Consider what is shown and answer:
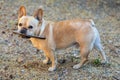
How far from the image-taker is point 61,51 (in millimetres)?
4680

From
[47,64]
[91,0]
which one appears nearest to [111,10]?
[91,0]

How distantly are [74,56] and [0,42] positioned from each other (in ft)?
4.28

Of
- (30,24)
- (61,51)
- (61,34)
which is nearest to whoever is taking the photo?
(30,24)

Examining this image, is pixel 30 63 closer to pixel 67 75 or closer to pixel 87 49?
pixel 67 75

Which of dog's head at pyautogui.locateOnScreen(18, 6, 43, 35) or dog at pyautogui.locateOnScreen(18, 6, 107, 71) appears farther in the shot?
dog at pyautogui.locateOnScreen(18, 6, 107, 71)

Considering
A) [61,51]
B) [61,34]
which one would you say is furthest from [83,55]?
[61,51]

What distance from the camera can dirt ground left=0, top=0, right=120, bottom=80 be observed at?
3.95 metres

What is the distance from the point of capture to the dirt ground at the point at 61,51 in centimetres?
395

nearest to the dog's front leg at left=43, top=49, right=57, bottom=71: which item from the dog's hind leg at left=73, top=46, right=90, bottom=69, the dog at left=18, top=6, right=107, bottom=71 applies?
the dog at left=18, top=6, right=107, bottom=71

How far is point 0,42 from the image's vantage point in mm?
4883

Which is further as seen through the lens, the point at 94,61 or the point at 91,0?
the point at 91,0

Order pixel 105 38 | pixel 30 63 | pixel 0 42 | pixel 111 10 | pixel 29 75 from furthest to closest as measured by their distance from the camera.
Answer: pixel 111 10 < pixel 105 38 < pixel 0 42 < pixel 30 63 < pixel 29 75

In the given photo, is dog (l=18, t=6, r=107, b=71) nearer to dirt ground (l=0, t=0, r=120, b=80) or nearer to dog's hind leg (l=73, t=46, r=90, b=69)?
dog's hind leg (l=73, t=46, r=90, b=69)

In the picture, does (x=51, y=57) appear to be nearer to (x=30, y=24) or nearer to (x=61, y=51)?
(x=30, y=24)
